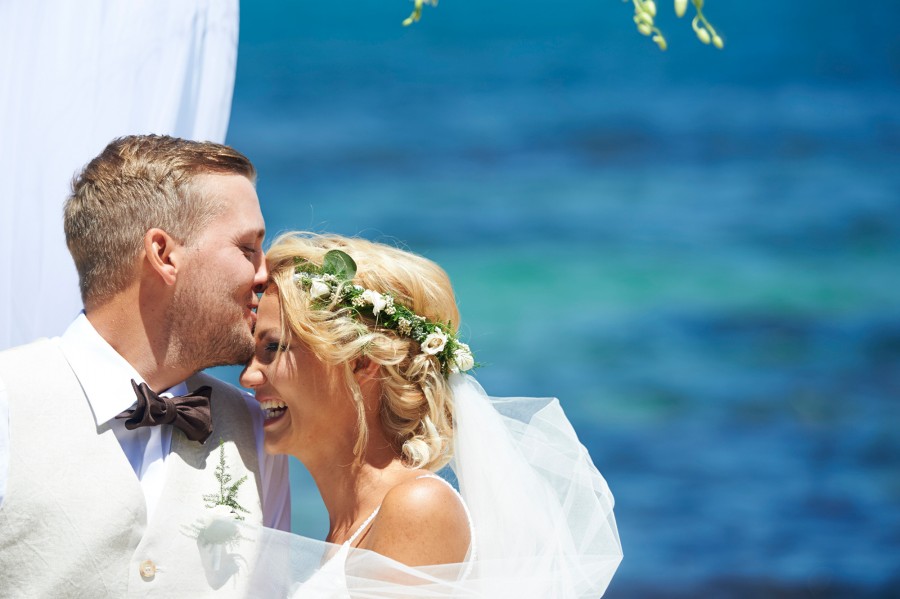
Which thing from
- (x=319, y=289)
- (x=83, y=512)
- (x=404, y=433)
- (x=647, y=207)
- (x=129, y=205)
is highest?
(x=647, y=207)

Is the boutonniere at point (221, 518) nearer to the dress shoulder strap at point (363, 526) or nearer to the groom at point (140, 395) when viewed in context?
the groom at point (140, 395)

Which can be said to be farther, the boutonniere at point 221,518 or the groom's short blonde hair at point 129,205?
the groom's short blonde hair at point 129,205

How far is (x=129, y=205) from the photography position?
2176mm

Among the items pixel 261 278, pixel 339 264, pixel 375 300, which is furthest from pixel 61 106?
pixel 375 300

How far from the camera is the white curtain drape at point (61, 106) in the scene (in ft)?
8.32

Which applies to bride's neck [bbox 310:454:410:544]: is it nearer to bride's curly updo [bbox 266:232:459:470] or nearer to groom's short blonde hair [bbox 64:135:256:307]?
bride's curly updo [bbox 266:232:459:470]

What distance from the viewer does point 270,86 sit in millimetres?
4742

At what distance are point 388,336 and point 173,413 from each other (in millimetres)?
470

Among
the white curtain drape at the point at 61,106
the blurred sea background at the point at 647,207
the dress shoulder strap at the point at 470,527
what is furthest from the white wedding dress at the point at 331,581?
the blurred sea background at the point at 647,207

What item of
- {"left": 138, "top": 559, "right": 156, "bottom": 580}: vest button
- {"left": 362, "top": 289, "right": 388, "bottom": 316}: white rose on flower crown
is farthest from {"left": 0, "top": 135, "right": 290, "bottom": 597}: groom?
{"left": 362, "top": 289, "right": 388, "bottom": 316}: white rose on flower crown

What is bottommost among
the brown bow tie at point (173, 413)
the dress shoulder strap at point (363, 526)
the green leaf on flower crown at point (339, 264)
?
the dress shoulder strap at point (363, 526)

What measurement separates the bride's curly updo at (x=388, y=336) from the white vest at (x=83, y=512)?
348 millimetres

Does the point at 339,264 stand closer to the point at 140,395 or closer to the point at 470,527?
the point at 140,395

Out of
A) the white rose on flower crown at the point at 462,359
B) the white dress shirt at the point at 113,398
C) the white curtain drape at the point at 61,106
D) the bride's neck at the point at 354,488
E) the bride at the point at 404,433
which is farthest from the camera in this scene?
the white curtain drape at the point at 61,106
